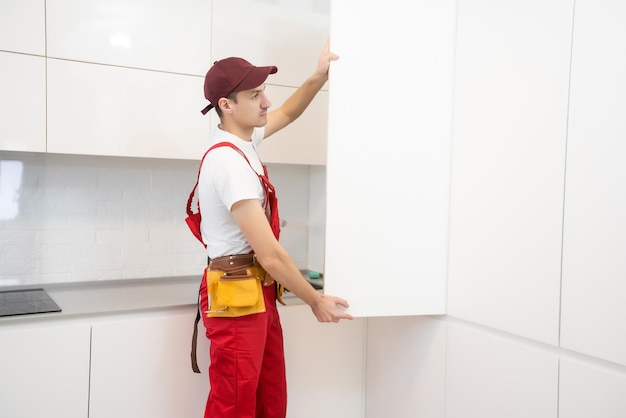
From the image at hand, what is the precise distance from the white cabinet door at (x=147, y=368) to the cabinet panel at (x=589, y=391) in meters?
1.36

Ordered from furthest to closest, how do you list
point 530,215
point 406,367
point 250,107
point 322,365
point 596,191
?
point 322,365 < point 406,367 < point 250,107 < point 530,215 < point 596,191

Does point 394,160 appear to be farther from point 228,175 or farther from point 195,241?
point 195,241

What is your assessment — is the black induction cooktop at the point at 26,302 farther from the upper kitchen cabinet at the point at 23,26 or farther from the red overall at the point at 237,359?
the upper kitchen cabinet at the point at 23,26

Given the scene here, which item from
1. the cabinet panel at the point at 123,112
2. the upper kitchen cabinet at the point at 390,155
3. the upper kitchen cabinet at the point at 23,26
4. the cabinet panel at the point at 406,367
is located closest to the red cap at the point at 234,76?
the upper kitchen cabinet at the point at 390,155

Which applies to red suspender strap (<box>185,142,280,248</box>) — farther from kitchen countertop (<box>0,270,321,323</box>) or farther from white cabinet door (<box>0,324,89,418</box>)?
white cabinet door (<box>0,324,89,418</box>)

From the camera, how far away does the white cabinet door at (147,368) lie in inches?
81.2

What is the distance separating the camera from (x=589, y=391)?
59.3 inches

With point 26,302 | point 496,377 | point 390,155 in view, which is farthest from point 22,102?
point 496,377

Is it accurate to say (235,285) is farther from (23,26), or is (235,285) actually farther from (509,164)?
(23,26)

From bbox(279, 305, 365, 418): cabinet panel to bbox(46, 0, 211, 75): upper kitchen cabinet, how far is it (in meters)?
1.20

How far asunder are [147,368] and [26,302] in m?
0.55

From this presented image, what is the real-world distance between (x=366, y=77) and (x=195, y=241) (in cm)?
138

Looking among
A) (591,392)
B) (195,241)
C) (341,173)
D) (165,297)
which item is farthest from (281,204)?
(591,392)

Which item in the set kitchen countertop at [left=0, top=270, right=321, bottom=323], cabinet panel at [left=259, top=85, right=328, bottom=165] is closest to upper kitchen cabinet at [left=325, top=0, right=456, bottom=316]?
kitchen countertop at [left=0, top=270, right=321, bottom=323]
